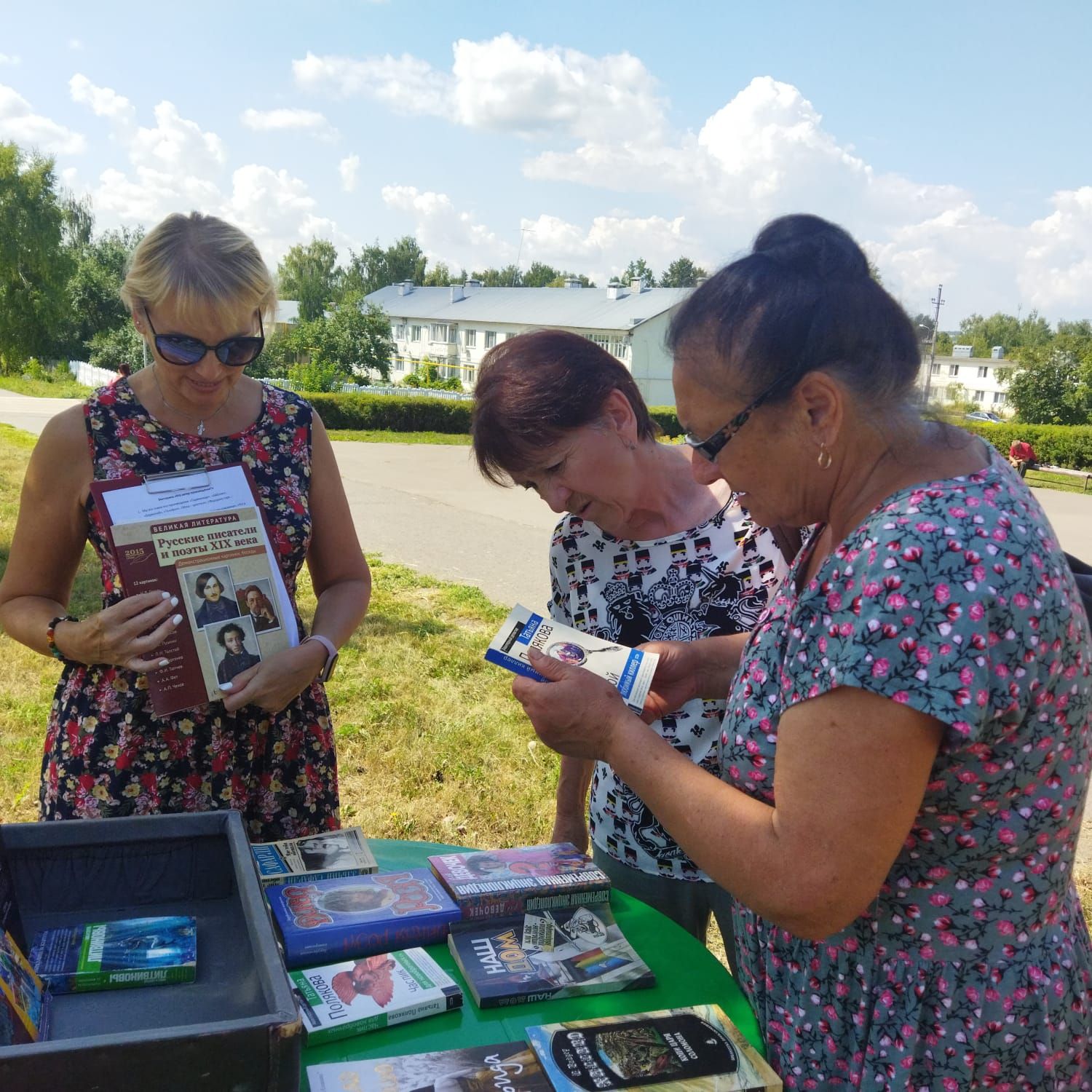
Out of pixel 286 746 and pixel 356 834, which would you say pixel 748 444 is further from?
pixel 286 746

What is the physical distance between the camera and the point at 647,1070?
1173 millimetres

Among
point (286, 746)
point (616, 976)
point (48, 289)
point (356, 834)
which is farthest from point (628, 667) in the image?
point (48, 289)

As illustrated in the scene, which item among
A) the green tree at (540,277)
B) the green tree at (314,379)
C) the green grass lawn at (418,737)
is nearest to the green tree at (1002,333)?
the green tree at (540,277)

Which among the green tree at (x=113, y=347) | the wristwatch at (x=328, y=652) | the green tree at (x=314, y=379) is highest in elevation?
the green tree at (x=113, y=347)

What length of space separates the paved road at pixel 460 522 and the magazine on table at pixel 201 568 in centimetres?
367

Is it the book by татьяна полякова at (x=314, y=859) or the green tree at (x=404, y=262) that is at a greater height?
the green tree at (x=404, y=262)

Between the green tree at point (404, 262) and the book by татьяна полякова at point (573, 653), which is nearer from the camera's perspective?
the book by татьяна полякова at point (573, 653)

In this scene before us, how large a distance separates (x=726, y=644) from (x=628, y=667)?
297mm

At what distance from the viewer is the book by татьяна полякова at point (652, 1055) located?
115 centimetres

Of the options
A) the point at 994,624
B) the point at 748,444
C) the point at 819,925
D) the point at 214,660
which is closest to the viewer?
the point at 994,624

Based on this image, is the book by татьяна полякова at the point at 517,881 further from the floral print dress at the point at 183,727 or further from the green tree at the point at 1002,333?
the green tree at the point at 1002,333

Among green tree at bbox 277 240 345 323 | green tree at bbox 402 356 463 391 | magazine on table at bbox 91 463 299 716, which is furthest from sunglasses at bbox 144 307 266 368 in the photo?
green tree at bbox 277 240 345 323

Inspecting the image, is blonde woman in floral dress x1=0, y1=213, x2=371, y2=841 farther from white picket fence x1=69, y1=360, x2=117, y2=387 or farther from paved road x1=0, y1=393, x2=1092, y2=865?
white picket fence x1=69, y1=360, x2=117, y2=387

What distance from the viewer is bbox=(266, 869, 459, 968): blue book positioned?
140 cm
